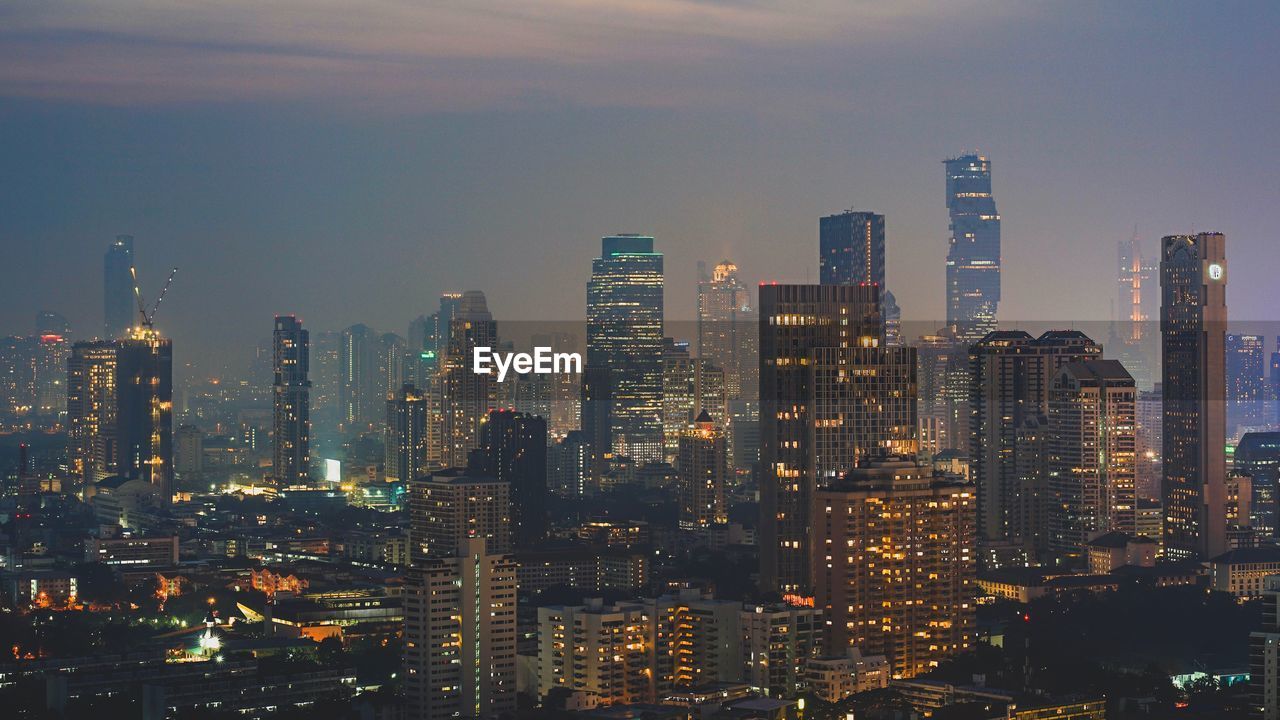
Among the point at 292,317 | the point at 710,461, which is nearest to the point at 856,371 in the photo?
the point at 710,461

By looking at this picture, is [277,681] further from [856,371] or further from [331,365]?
[331,365]

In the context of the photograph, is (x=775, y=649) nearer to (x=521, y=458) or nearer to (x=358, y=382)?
(x=521, y=458)

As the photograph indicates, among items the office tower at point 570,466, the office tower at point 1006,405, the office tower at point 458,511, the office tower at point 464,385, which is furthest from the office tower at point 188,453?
the office tower at point 1006,405

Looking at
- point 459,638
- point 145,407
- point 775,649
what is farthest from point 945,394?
point 145,407

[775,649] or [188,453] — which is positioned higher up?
[188,453]

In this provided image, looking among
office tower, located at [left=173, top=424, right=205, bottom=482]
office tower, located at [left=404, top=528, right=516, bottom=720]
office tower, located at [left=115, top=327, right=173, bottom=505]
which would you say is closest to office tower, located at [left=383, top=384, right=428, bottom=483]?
office tower, located at [left=173, top=424, right=205, bottom=482]

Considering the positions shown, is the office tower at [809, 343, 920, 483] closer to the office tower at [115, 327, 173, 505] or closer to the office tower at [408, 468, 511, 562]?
the office tower at [408, 468, 511, 562]

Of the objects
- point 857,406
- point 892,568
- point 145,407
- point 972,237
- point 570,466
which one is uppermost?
point 972,237
